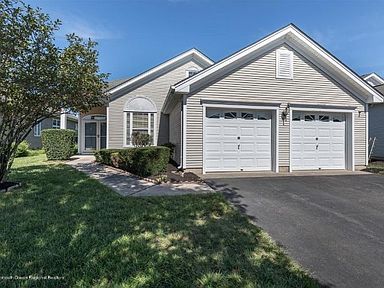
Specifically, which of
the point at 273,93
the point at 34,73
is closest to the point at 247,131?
the point at 273,93

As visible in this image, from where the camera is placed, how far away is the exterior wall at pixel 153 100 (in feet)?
50.2

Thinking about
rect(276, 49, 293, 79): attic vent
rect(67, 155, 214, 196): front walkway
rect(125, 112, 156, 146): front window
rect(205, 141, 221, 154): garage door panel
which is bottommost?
rect(67, 155, 214, 196): front walkway

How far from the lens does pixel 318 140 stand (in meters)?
11.2

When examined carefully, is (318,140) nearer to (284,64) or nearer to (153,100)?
(284,64)

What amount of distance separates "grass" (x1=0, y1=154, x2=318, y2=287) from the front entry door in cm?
1280

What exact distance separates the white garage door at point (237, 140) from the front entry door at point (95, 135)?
34.5ft

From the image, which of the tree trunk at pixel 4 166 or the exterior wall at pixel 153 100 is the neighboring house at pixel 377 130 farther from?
the tree trunk at pixel 4 166

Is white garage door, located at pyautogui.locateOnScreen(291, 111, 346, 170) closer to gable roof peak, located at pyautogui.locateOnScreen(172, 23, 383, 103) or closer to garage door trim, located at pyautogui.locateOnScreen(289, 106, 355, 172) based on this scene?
garage door trim, located at pyautogui.locateOnScreen(289, 106, 355, 172)

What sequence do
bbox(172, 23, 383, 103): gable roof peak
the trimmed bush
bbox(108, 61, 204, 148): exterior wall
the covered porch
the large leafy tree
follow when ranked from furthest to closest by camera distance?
the covered porch → bbox(108, 61, 204, 148): exterior wall → bbox(172, 23, 383, 103): gable roof peak → the trimmed bush → the large leafy tree

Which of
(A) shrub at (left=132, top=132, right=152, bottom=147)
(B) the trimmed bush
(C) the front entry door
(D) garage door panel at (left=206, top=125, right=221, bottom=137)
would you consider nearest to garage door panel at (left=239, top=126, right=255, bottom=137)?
(D) garage door panel at (left=206, top=125, right=221, bottom=137)

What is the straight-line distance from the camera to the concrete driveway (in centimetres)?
315

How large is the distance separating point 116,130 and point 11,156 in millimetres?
8004

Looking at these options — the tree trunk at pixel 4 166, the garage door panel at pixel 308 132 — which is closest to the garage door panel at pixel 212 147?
the garage door panel at pixel 308 132

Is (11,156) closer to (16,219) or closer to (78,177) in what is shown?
(78,177)
